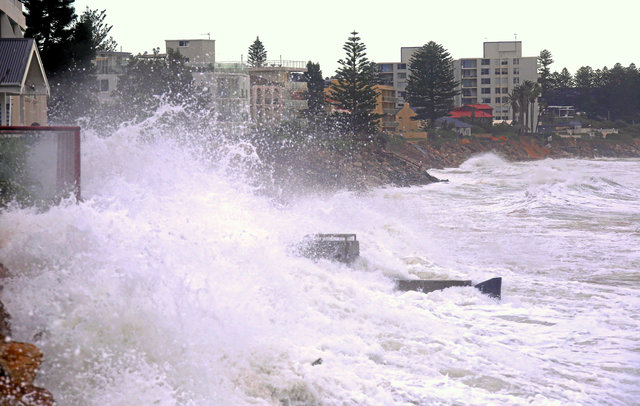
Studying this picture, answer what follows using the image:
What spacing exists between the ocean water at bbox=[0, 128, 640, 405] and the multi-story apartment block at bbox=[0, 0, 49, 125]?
17.7ft

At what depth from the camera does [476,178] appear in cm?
5416

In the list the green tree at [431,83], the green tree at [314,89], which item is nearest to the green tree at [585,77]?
the green tree at [431,83]

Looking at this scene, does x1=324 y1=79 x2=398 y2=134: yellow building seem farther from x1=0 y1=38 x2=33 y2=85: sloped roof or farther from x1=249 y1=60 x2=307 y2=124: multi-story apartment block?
x1=0 y1=38 x2=33 y2=85: sloped roof

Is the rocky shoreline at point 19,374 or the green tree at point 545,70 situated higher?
the green tree at point 545,70

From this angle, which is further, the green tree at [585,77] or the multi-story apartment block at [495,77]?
the green tree at [585,77]

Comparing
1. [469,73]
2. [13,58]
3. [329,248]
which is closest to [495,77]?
[469,73]

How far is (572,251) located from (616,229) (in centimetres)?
598

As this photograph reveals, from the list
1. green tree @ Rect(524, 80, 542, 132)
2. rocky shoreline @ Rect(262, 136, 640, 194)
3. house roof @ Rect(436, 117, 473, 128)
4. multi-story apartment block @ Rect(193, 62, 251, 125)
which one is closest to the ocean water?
rocky shoreline @ Rect(262, 136, 640, 194)

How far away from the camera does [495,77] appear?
11644cm

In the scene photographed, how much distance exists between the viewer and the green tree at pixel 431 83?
268 ft

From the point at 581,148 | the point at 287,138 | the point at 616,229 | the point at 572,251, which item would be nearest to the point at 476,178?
the point at 287,138

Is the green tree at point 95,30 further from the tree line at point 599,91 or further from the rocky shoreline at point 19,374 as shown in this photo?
the tree line at point 599,91

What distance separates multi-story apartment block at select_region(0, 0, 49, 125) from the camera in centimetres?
1919

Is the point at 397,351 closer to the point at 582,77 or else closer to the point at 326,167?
the point at 326,167
